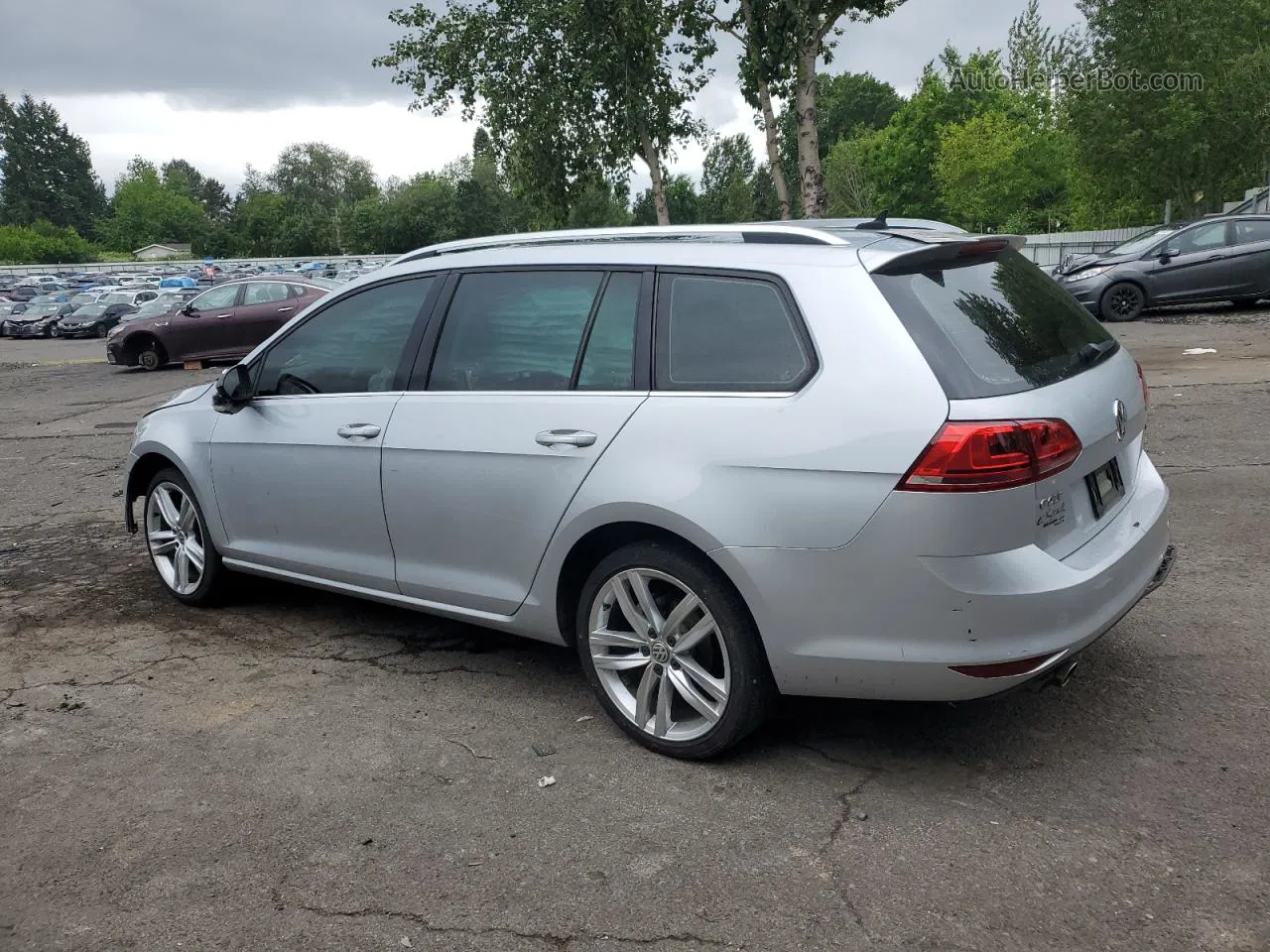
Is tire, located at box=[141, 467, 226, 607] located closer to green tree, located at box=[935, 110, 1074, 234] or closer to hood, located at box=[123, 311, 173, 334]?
hood, located at box=[123, 311, 173, 334]

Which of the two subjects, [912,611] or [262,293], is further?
[262,293]

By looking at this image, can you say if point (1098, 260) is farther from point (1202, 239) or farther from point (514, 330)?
point (514, 330)

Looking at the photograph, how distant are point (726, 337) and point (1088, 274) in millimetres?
16358

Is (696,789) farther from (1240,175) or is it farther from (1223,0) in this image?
(1240,175)

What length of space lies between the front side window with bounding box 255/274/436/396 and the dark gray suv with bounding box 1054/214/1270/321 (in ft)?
51.2

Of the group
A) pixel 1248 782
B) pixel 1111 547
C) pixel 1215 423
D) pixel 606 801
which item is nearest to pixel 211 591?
pixel 606 801

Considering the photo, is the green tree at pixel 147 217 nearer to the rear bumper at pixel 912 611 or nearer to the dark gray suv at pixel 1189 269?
the dark gray suv at pixel 1189 269

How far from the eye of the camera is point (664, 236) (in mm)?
3994

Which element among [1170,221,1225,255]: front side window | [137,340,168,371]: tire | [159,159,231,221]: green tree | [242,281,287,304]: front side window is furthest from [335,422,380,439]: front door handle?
[159,159,231,221]: green tree

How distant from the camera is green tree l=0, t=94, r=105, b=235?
131 m

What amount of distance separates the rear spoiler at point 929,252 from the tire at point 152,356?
68.0 ft

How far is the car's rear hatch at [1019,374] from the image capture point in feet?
10.3

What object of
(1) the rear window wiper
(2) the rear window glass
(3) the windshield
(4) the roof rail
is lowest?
(3) the windshield

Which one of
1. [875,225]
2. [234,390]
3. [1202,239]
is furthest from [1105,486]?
[1202,239]
